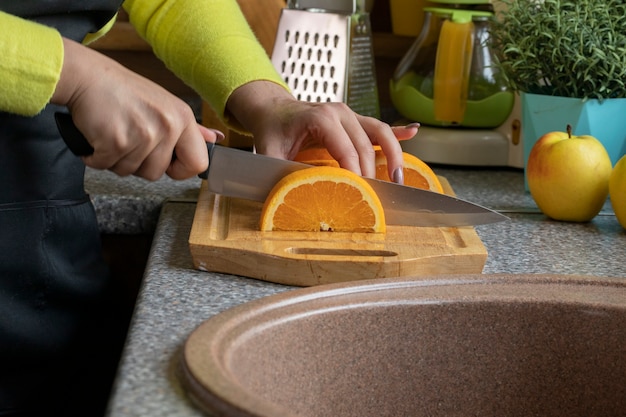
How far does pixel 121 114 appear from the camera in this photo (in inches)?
34.8

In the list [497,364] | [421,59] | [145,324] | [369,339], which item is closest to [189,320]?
[145,324]

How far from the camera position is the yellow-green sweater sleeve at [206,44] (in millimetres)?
1272

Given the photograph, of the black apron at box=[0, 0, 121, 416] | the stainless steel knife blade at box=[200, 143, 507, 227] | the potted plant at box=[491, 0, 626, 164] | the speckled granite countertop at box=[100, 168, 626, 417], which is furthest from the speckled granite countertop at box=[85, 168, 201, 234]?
the potted plant at box=[491, 0, 626, 164]

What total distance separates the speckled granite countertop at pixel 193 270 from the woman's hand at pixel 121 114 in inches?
4.8

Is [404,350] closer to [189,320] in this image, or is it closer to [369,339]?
[369,339]

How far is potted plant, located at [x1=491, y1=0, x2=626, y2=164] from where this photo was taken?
1282mm

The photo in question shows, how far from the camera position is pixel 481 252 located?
958mm

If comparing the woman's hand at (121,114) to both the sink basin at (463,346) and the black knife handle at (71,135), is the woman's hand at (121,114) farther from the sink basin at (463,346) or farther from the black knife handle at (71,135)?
the sink basin at (463,346)

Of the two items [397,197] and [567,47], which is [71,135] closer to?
[397,197]

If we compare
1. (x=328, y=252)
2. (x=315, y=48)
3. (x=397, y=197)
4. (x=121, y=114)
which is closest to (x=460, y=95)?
(x=315, y=48)

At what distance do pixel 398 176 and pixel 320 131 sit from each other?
0.11 m

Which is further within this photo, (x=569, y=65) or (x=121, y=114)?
(x=569, y=65)

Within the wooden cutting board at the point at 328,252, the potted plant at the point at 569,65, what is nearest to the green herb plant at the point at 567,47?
the potted plant at the point at 569,65

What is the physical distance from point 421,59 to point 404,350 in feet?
2.85
